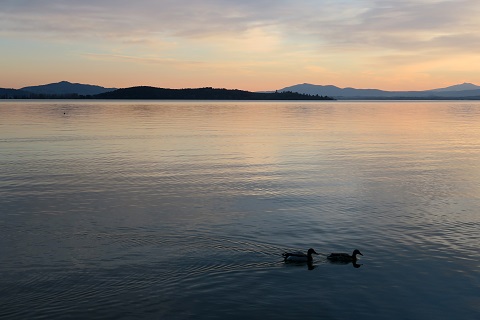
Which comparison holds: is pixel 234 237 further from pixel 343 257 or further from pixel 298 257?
pixel 343 257

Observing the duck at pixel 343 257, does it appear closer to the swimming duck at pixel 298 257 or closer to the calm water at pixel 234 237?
the calm water at pixel 234 237

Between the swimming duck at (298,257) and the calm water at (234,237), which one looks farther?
the swimming duck at (298,257)

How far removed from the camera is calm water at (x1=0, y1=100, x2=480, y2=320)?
686 inches

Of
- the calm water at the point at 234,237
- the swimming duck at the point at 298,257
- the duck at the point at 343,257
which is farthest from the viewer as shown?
the duck at the point at 343,257

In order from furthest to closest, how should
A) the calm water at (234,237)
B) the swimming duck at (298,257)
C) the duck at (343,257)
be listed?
the duck at (343,257) < the swimming duck at (298,257) < the calm water at (234,237)

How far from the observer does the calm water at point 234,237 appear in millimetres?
17422

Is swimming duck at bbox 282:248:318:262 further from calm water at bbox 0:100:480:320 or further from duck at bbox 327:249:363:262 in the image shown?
duck at bbox 327:249:363:262

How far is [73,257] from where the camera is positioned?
21.4m

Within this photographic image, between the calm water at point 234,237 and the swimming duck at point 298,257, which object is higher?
the swimming duck at point 298,257

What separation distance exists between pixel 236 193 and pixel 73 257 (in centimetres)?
1446

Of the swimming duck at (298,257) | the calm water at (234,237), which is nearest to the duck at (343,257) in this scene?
the calm water at (234,237)

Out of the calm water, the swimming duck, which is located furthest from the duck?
the swimming duck

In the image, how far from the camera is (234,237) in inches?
957

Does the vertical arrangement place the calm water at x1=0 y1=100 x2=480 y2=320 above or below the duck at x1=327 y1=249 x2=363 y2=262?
below
